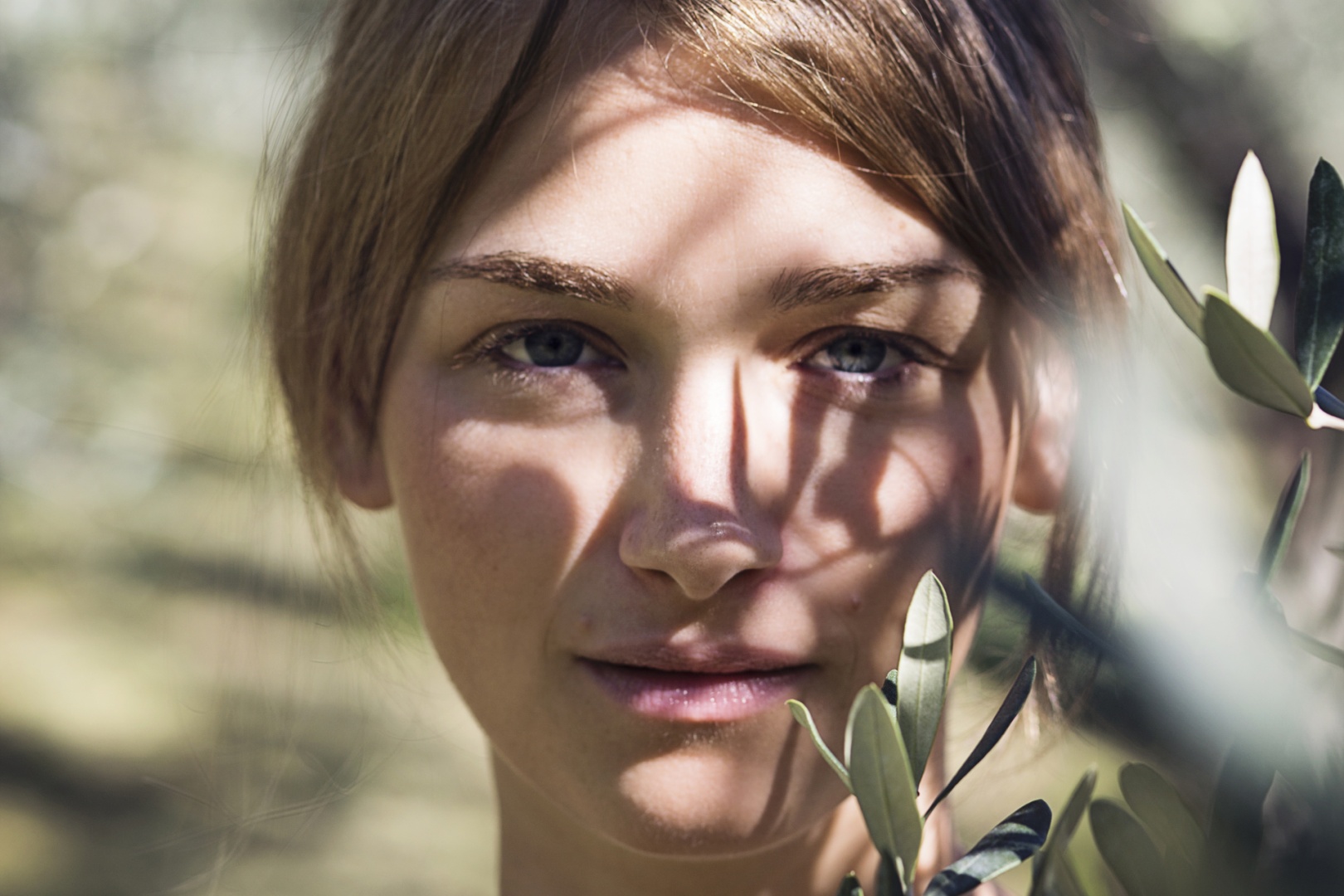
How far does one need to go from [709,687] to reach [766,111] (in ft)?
1.69

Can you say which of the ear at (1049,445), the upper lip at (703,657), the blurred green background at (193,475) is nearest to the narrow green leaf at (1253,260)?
the upper lip at (703,657)

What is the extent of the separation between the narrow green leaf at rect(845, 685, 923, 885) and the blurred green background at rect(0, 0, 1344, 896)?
5.54 feet

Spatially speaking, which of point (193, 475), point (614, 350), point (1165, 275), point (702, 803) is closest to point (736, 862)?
point (702, 803)

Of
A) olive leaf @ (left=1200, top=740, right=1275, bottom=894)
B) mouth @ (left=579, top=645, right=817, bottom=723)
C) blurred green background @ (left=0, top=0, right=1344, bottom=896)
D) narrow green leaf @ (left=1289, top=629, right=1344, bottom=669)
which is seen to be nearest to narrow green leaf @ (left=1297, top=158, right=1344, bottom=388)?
narrow green leaf @ (left=1289, top=629, right=1344, bottom=669)

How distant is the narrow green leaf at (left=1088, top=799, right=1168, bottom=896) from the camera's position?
57 cm

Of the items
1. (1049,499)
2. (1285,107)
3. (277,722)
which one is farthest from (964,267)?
(277,722)

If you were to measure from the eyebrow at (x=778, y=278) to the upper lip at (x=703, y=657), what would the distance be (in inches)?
11.8

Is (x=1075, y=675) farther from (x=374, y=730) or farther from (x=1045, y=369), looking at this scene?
(x=374, y=730)

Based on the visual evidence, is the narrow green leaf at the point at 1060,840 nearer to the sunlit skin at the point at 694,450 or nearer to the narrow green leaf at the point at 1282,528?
the narrow green leaf at the point at 1282,528

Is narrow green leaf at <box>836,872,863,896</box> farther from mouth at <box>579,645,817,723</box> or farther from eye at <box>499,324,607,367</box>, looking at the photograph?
eye at <box>499,324,607,367</box>

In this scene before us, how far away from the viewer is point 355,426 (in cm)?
151

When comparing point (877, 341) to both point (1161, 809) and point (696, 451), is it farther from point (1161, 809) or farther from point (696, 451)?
point (1161, 809)

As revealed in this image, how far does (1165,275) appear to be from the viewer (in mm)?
604

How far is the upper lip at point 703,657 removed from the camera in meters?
1.13
